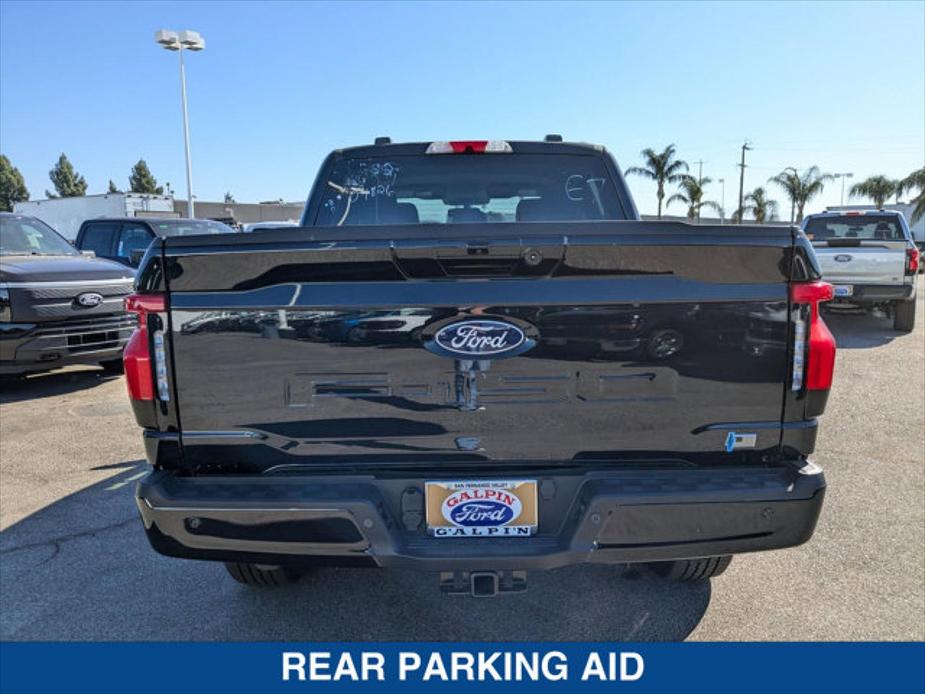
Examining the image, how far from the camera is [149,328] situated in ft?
6.75

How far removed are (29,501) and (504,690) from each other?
3477mm

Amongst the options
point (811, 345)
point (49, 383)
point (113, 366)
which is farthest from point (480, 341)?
point (49, 383)

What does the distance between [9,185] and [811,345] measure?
3348 inches

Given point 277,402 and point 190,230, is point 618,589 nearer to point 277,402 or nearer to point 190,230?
point 277,402

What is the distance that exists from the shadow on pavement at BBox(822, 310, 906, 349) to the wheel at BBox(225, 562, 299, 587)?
9.45 meters

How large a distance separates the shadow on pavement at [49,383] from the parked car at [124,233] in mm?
2656

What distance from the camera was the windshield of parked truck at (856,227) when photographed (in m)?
11.5

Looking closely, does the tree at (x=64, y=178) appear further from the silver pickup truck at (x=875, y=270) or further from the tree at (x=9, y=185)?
the silver pickup truck at (x=875, y=270)

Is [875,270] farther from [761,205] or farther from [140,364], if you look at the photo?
[761,205]

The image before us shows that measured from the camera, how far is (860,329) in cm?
1149

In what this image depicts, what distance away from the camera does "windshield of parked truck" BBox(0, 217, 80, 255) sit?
7.65m

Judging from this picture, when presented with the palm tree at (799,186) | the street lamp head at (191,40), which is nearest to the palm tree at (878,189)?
the palm tree at (799,186)

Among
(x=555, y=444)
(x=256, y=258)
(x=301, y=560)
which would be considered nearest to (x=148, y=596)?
(x=301, y=560)

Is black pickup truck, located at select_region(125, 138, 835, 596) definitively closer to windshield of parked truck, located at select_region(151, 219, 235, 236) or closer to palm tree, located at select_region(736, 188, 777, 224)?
windshield of parked truck, located at select_region(151, 219, 235, 236)
